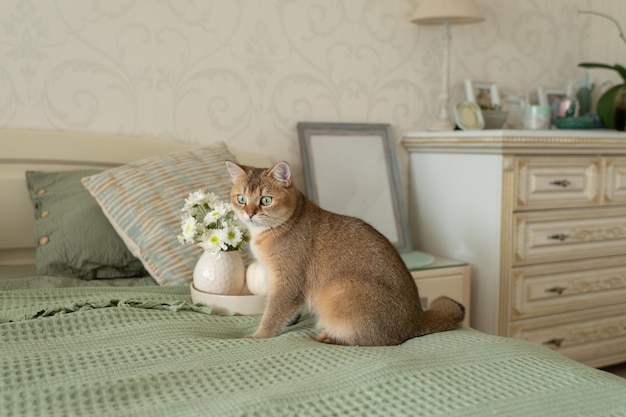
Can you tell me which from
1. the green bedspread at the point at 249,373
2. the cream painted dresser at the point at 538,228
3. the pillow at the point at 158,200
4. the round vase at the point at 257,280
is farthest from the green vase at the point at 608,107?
the round vase at the point at 257,280

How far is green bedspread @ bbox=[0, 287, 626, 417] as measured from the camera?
986 millimetres

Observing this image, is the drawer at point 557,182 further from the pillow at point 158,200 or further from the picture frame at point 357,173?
the pillow at point 158,200

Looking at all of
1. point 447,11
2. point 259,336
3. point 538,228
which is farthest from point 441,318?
point 447,11

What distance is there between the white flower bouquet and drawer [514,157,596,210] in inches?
49.5

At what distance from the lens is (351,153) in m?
2.71

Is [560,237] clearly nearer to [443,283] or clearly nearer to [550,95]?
[443,283]

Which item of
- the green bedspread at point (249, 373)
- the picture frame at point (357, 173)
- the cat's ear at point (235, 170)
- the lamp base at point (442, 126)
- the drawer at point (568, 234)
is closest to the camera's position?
the green bedspread at point (249, 373)

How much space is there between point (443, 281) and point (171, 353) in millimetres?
1451

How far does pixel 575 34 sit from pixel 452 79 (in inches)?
30.6

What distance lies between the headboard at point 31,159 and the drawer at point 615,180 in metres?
1.75

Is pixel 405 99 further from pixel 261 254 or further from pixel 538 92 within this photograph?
pixel 261 254

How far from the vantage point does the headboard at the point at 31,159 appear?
6.98 feet

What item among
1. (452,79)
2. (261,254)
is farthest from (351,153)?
(261,254)

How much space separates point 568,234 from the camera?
2592 mm
